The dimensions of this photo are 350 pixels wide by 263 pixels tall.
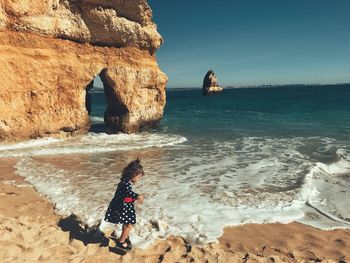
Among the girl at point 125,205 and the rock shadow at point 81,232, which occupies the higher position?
the girl at point 125,205

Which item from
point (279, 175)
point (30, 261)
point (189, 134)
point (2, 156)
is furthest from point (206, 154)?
point (30, 261)

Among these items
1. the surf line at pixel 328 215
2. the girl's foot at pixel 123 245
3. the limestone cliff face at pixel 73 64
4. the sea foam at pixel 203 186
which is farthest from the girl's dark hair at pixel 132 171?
the limestone cliff face at pixel 73 64

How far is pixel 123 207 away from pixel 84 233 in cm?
104

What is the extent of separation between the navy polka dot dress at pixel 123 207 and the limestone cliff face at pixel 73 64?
37.0 ft

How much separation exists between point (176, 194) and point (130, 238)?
2663mm

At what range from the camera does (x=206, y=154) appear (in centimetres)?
1380

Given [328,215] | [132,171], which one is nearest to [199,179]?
[328,215]

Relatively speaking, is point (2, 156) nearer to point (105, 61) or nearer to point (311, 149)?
point (105, 61)

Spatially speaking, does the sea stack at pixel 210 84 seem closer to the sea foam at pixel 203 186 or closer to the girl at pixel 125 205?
the sea foam at pixel 203 186

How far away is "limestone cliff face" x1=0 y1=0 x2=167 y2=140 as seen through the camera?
1512 cm

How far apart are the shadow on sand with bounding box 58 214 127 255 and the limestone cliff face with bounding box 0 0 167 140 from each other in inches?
394

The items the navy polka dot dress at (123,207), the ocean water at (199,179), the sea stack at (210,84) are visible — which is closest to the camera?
the navy polka dot dress at (123,207)

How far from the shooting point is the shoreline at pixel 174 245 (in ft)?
16.9

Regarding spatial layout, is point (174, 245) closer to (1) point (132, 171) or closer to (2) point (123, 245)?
(2) point (123, 245)
